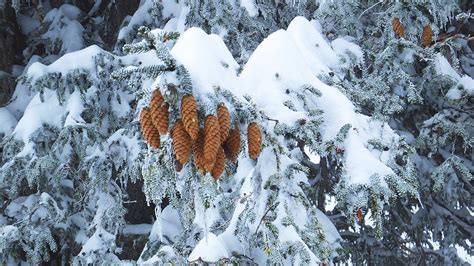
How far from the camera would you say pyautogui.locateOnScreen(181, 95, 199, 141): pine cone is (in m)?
1.94

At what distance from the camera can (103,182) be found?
479 centimetres

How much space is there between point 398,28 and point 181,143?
3.16 meters

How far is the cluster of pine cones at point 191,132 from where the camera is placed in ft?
6.40

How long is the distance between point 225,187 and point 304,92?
1396 mm

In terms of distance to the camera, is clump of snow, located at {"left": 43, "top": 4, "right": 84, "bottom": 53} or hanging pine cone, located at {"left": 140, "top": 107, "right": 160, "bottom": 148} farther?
clump of snow, located at {"left": 43, "top": 4, "right": 84, "bottom": 53}

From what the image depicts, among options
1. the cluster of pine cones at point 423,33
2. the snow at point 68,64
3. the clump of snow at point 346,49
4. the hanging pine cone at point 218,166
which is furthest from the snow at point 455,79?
the hanging pine cone at point 218,166

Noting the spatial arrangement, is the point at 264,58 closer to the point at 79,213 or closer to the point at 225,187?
the point at 225,187

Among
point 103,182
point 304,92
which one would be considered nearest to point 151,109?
point 304,92

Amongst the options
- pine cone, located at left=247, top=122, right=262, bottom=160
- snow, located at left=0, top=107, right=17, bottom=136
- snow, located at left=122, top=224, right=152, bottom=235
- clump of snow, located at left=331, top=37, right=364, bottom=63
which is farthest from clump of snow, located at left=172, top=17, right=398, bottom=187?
snow, located at left=0, top=107, right=17, bottom=136

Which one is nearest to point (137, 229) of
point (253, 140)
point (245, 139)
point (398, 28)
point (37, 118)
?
point (37, 118)

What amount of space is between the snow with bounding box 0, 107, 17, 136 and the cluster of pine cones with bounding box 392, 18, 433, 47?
3.43 meters

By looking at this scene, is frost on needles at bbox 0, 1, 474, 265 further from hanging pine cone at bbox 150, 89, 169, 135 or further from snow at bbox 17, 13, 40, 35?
snow at bbox 17, 13, 40, 35

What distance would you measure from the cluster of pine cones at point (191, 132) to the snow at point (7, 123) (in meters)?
3.74

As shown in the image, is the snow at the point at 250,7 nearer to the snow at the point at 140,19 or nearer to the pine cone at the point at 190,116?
the snow at the point at 140,19
